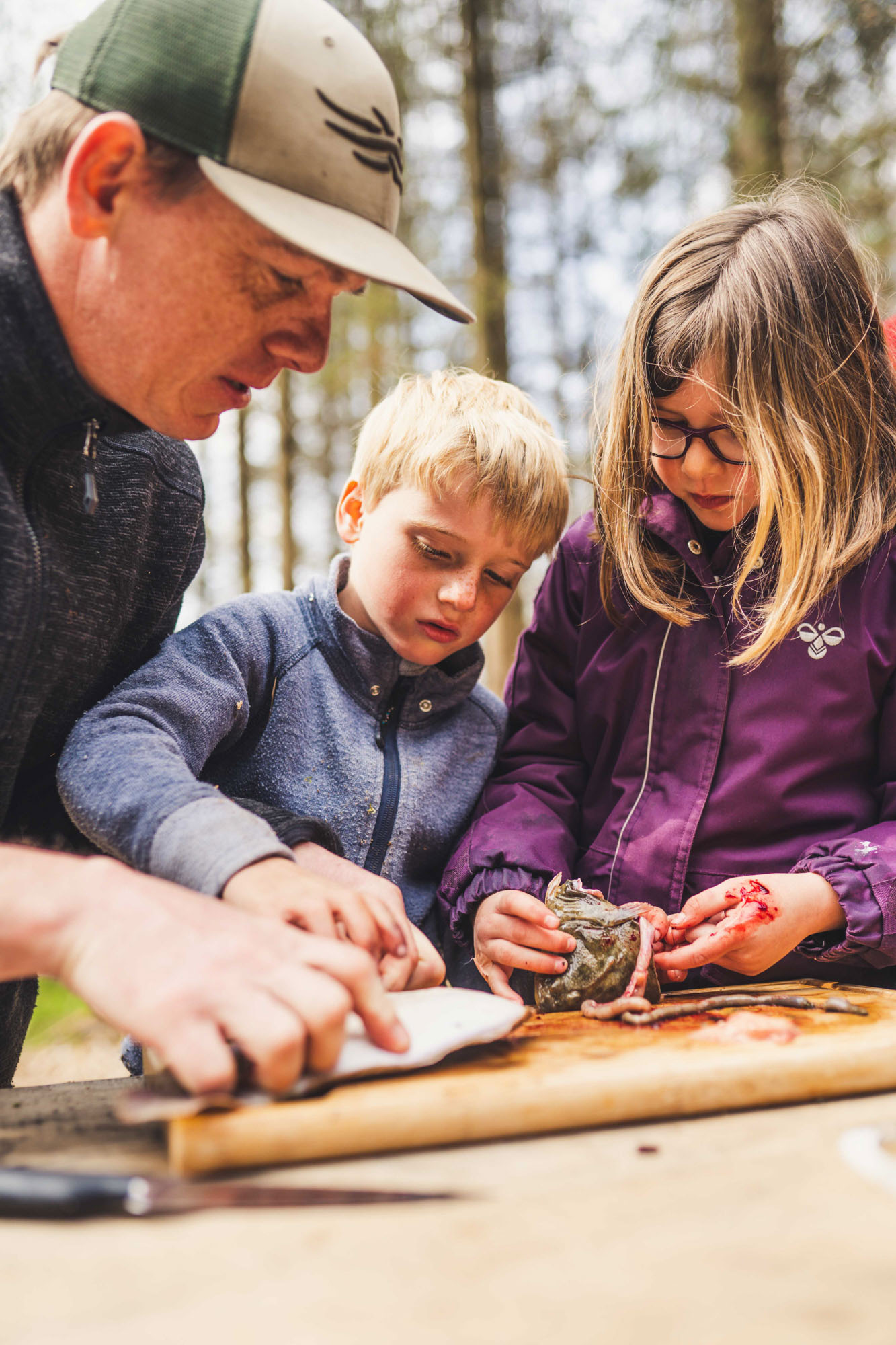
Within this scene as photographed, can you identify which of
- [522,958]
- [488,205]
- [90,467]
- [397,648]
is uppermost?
[488,205]

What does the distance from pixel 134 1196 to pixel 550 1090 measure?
1.45 ft

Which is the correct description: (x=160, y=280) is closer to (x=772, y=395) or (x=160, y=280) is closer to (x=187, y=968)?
(x=187, y=968)

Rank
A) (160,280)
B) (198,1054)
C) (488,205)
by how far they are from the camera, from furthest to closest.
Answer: (488,205)
(160,280)
(198,1054)

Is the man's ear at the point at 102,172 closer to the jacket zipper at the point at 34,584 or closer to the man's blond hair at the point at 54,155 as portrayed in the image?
the man's blond hair at the point at 54,155

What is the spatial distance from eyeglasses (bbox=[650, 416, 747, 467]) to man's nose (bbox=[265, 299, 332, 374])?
2.59ft

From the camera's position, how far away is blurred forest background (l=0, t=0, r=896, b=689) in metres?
5.72

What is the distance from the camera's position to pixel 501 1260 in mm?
777

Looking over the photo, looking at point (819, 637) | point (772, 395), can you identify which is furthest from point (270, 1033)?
point (772, 395)

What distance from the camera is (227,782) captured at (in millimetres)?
2055

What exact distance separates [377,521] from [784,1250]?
1696mm

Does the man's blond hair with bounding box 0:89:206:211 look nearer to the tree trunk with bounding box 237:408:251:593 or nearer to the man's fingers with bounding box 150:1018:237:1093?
the man's fingers with bounding box 150:1018:237:1093

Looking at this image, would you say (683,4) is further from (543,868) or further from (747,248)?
(543,868)

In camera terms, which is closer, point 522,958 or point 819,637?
point 522,958

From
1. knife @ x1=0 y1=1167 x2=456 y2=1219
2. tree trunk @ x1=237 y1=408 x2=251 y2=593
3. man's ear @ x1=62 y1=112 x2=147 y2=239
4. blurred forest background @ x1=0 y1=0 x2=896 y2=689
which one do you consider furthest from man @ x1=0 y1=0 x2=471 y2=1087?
tree trunk @ x1=237 y1=408 x2=251 y2=593
